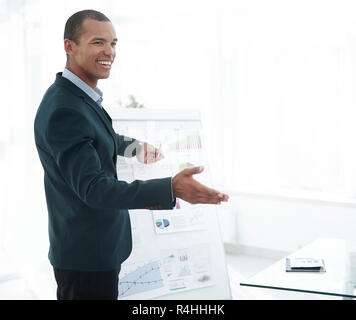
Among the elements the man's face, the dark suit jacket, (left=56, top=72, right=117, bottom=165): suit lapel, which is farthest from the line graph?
the man's face

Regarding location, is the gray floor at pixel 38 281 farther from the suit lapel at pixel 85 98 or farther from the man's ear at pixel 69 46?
the man's ear at pixel 69 46

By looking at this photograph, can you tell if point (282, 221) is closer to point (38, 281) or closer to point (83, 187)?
point (38, 281)

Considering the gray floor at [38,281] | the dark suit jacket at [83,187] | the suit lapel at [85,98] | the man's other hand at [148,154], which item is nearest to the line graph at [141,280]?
the man's other hand at [148,154]

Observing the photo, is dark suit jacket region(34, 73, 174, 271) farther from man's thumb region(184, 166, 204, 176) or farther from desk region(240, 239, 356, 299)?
desk region(240, 239, 356, 299)

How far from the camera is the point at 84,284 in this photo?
1.61 meters

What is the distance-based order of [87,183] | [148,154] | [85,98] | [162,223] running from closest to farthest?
[87,183] → [85,98] → [148,154] → [162,223]

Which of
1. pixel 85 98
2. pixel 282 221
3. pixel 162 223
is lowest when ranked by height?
pixel 282 221

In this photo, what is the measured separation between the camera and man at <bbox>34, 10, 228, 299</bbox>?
1.41m

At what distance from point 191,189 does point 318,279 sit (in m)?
0.67

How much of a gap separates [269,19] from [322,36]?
0.47 metres

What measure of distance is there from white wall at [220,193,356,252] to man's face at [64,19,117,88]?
2.73 metres

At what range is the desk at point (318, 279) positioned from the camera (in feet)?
5.41

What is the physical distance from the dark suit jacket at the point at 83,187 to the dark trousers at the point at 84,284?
0.03m

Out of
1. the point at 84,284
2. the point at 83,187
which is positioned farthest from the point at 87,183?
the point at 84,284
